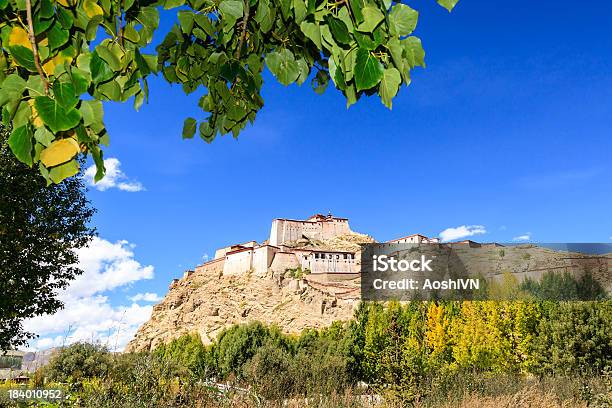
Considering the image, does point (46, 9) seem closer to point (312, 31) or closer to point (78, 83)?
point (78, 83)

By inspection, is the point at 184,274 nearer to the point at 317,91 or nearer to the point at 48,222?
the point at 48,222

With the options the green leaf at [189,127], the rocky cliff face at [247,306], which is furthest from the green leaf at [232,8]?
the rocky cliff face at [247,306]

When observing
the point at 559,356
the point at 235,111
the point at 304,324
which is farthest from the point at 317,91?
the point at 304,324

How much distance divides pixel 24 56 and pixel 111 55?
0.26 metres

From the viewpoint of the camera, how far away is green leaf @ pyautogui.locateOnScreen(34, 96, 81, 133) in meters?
1.23

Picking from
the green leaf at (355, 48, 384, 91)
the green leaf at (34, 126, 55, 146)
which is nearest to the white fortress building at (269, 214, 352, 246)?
the green leaf at (34, 126, 55, 146)

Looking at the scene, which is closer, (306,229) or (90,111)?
(90,111)

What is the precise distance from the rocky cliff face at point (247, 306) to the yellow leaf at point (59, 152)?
6374 centimetres

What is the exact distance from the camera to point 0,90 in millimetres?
1353

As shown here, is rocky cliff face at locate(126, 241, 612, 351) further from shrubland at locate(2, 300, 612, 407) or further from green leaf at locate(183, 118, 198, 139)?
green leaf at locate(183, 118, 198, 139)

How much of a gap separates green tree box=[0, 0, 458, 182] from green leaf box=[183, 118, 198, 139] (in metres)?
0.52

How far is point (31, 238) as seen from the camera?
1296cm

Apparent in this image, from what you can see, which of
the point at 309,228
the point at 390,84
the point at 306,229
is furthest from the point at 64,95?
the point at 309,228

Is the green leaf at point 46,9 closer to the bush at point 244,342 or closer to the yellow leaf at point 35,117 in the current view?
the yellow leaf at point 35,117
